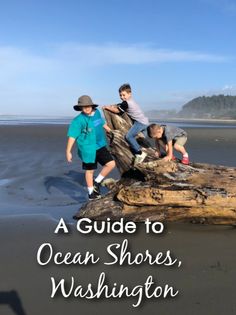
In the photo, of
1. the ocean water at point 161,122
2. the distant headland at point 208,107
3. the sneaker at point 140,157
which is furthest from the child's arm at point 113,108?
the distant headland at point 208,107

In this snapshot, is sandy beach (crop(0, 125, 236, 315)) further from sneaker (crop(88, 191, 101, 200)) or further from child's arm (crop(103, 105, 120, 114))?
child's arm (crop(103, 105, 120, 114))

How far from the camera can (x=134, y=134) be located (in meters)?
8.20

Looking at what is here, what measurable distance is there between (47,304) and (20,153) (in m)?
11.8

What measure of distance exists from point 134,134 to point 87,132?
0.89m

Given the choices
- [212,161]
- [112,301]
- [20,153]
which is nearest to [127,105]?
[112,301]

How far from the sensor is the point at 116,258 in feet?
17.4

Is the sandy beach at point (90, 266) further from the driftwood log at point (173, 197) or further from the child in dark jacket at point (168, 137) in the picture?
the child in dark jacket at point (168, 137)

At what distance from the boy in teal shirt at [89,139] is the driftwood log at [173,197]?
640 millimetres

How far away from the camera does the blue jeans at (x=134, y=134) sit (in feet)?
26.6

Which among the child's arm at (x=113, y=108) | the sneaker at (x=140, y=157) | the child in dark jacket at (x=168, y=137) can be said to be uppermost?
the child's arm at (x=113, y=108)

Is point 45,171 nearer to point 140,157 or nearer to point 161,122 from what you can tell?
point 140,157

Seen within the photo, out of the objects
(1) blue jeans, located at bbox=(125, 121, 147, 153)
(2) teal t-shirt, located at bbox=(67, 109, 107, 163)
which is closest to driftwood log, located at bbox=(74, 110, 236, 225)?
(1) blue jeans, located at bbox=(125, 121, 147, 153)

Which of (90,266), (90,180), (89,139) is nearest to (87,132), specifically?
(89,139)

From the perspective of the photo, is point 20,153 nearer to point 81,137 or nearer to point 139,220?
point 81,137
